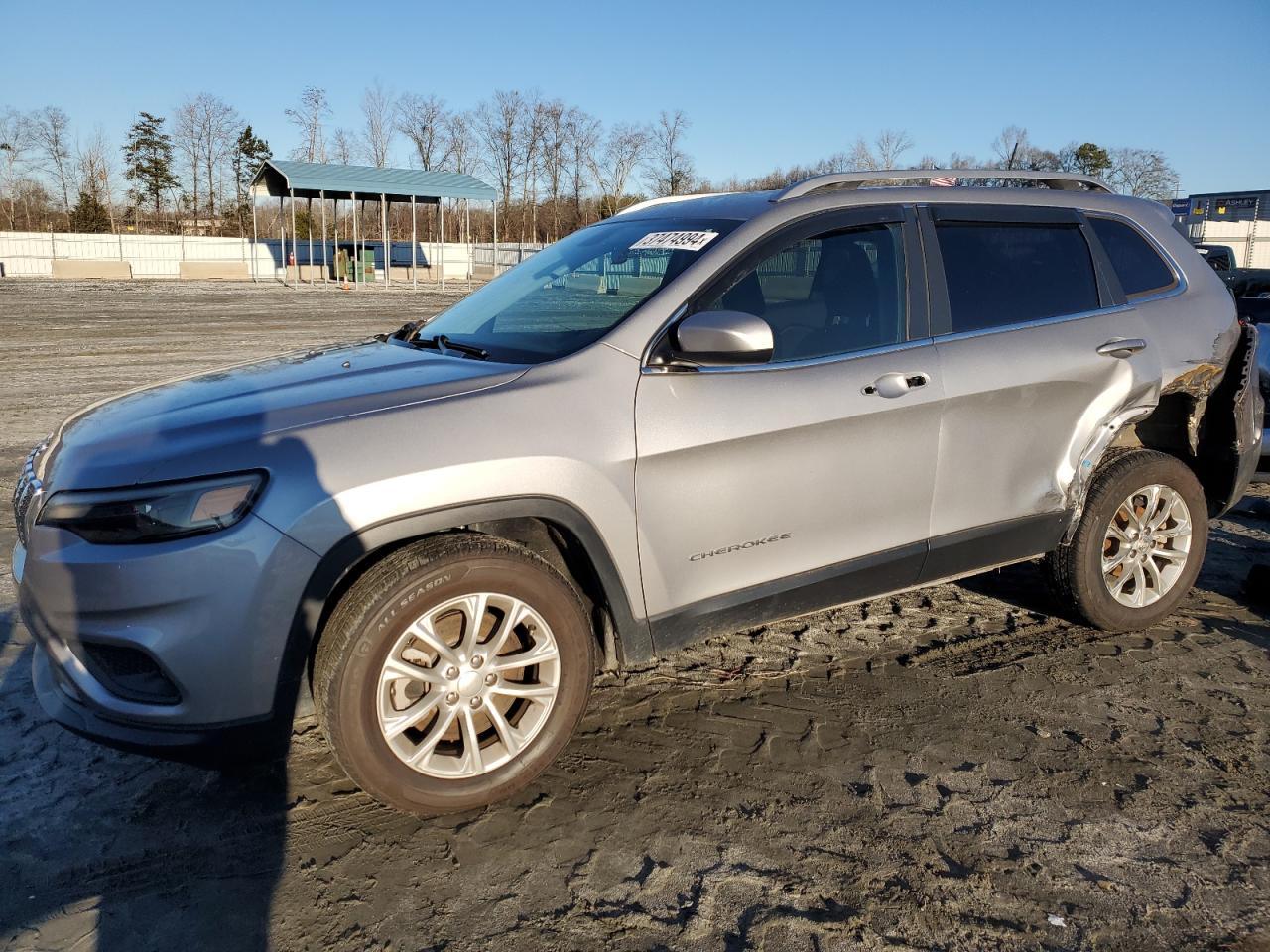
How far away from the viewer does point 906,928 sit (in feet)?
8.50

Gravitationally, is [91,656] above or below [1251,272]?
below

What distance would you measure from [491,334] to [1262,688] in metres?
3.47

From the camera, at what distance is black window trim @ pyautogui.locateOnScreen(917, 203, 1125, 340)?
3.87 m

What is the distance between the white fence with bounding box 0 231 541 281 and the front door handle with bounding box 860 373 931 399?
40.8 metres

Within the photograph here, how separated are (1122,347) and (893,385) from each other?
1.27 m

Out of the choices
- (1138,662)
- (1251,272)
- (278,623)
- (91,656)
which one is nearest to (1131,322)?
(1138,662)

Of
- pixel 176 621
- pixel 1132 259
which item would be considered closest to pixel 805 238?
pixel 1132 259

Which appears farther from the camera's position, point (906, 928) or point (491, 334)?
point (491, 334)

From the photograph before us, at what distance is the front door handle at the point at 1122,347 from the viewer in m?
4.16

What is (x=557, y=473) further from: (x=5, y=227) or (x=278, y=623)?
(x=5, y=227)

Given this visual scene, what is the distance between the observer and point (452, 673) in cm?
301

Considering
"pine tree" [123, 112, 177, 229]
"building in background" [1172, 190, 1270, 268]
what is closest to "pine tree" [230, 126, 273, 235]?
"pine tree" [123, 112, 177, 229]

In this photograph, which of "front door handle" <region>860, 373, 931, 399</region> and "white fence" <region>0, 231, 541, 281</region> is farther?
"white fence" <region>0, 231, 541, 281</region>

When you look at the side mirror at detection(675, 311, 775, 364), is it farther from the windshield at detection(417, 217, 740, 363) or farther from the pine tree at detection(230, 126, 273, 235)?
the pine tree at detection(230, 126, 273, 235)
